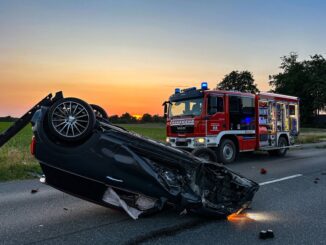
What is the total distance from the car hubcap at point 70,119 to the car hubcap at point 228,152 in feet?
28.2

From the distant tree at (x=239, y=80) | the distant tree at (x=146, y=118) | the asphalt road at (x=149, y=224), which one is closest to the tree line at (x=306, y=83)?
the distant tree at (x=239, y=80)

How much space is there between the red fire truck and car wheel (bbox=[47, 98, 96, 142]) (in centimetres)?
607

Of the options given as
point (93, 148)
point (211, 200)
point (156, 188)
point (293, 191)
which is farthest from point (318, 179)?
point (93, 148)

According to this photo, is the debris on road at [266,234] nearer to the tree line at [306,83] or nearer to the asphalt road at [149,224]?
the asphalt road at [149,224]

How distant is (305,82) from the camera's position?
268 ft

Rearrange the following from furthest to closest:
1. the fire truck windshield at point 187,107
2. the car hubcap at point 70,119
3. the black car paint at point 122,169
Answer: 1. the fire truck windshield at point 187,107
2. the car hubcap at point 70,119
3. the black car paint at point 122,169

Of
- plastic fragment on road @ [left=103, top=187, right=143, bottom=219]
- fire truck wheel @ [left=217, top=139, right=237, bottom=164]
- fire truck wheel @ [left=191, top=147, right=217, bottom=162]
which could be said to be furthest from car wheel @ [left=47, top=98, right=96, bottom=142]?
fire truck wheel @ [left=217, top=139, right=237, bottom=164]

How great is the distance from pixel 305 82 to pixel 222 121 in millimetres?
76018

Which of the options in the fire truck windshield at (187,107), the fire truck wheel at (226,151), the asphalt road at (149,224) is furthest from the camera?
the fire truck wheel at (226,151)

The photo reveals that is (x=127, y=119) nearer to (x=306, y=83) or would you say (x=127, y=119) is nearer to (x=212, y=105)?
(x=306, y=83)

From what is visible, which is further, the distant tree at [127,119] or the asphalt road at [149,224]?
the distant tree at [127,119]

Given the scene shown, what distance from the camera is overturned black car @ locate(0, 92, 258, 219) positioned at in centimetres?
475

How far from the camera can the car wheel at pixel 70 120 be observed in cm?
483

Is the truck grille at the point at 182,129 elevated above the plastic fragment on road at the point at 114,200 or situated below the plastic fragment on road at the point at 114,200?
above
